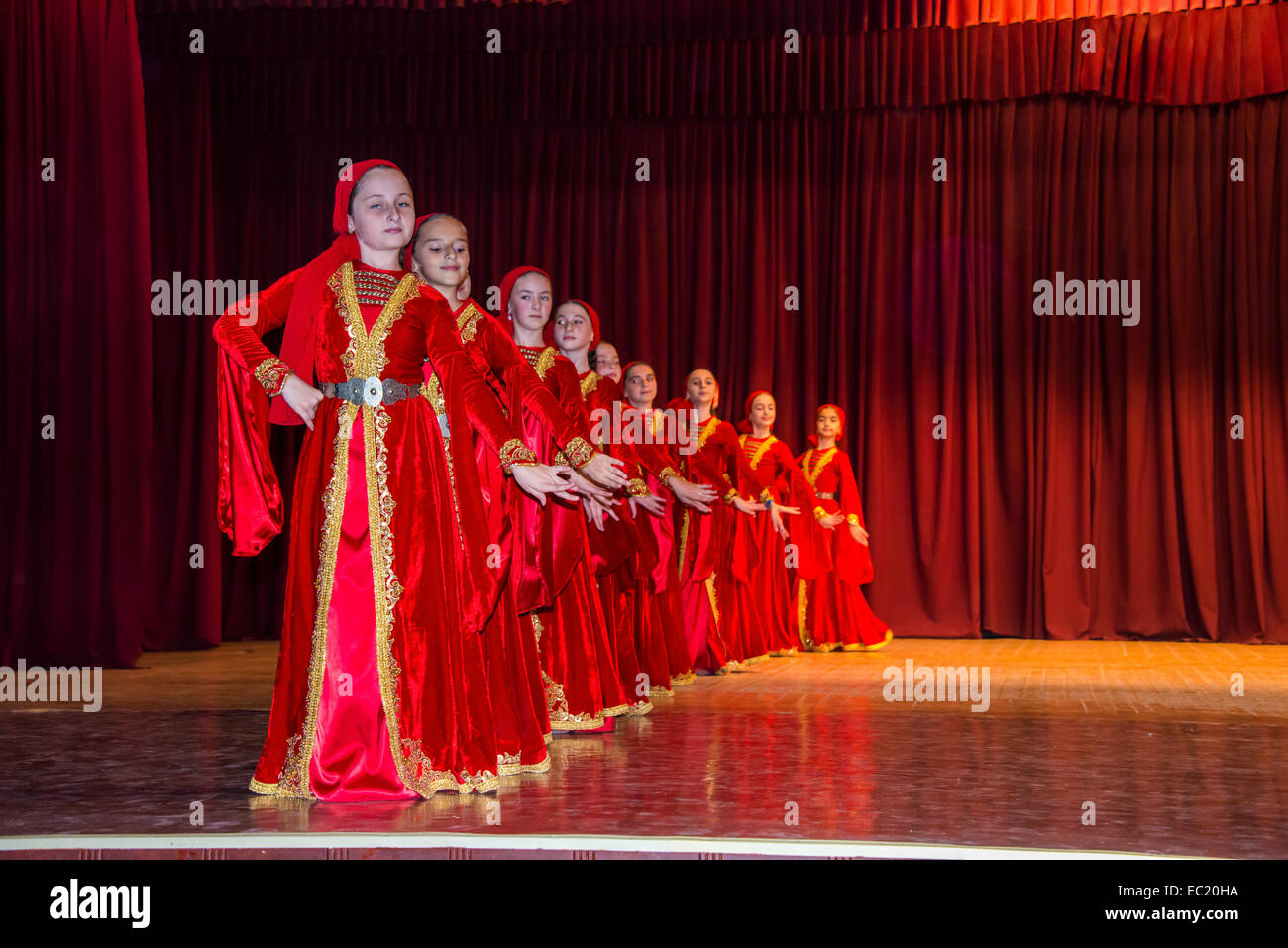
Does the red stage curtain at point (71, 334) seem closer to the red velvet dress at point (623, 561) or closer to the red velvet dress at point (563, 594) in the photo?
the red velvet dress at point (623, 561)

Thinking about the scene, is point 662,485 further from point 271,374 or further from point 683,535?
point 271,374

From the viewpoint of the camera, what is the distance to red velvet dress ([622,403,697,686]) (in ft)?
19.3

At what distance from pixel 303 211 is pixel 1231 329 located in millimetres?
6412

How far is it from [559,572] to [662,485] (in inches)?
84.3

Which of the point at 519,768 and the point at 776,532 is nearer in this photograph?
the point at 519,768

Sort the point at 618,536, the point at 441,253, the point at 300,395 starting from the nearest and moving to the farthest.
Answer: the point at 300,395 < the point at 441,253 < the point at 618,536

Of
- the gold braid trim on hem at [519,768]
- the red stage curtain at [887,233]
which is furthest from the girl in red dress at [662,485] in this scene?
the red stage curtain at [887,233]

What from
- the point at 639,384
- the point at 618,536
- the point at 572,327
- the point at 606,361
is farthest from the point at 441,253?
the point at 639,384

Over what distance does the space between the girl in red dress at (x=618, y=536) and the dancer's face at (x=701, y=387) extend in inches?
54.3

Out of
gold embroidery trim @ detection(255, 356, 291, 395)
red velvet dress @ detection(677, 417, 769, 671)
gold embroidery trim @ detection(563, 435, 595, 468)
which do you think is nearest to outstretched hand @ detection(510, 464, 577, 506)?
gold embroidery trim @ detection(563, 435, 595, 468)

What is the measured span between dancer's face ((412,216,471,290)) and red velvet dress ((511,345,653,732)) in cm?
65

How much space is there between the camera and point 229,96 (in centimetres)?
902

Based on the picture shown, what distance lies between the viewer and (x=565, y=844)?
280 centimetres

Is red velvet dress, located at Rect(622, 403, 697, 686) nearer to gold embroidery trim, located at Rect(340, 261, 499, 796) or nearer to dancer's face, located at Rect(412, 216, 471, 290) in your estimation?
dancer's face, located at Rect(412, 216, 471, 290)
